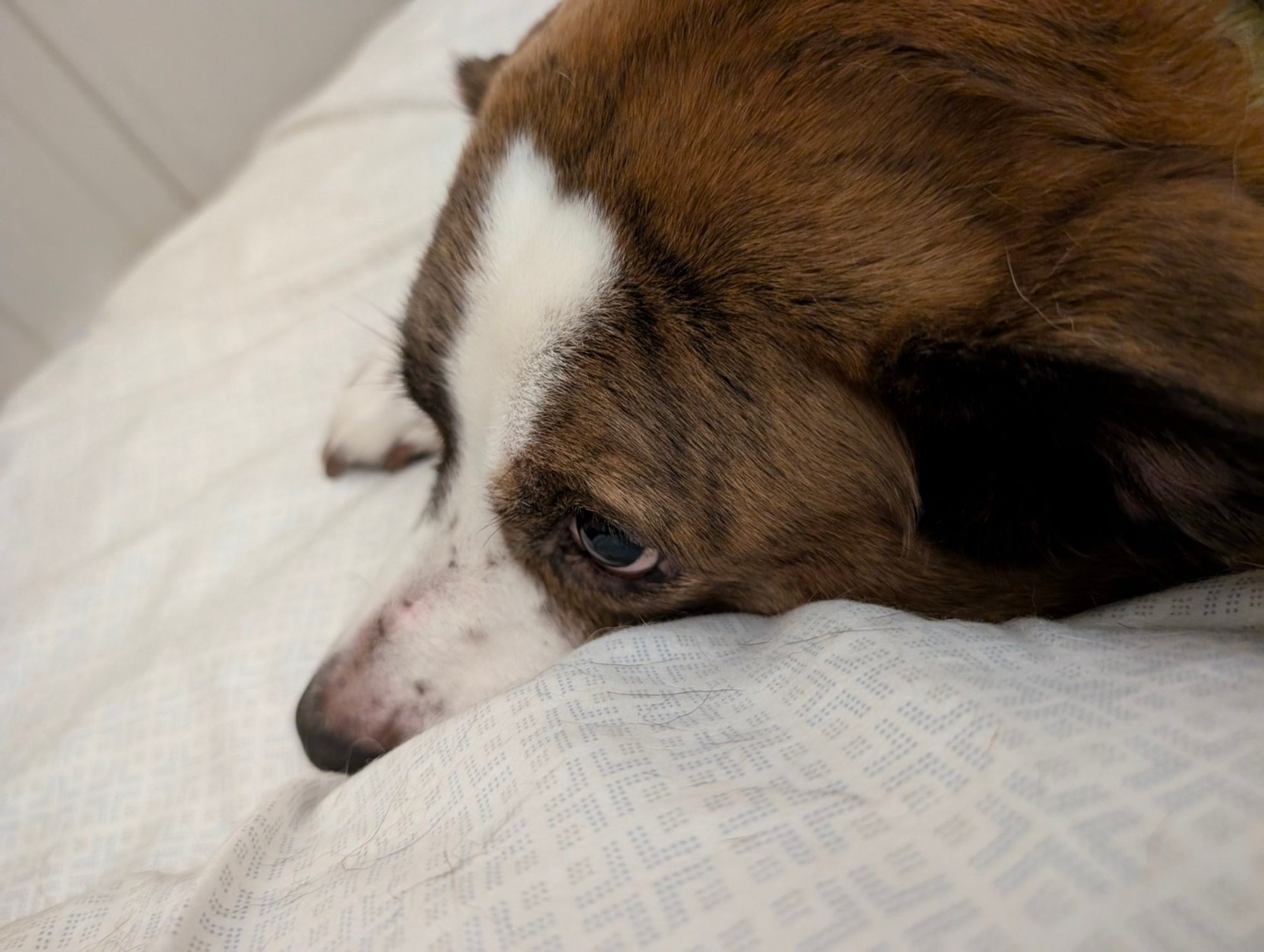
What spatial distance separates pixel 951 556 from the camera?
0.91 m

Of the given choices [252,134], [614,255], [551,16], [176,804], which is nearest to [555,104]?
[614,255]

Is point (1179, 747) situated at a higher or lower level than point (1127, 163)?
lower

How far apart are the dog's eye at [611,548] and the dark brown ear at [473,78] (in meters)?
0.78

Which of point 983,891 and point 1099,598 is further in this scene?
point 1099,598

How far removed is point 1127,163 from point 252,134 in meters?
2.49

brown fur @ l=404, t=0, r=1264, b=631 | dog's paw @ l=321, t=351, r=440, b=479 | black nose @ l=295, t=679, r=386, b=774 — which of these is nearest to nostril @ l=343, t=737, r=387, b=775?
black nose @ l=295, t=679, r=386, b=774

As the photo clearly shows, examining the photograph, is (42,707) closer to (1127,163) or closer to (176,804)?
(176,804)

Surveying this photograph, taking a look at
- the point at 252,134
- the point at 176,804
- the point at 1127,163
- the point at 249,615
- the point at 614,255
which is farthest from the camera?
the point at 252,134

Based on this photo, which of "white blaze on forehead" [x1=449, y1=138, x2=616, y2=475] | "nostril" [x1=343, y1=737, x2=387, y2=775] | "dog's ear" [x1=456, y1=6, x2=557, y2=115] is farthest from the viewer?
"dog's ear" [x1=456, y1=6, x2=557, y2=115]

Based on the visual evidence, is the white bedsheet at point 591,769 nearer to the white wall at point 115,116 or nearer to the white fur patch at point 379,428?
the white fur patch at point 379,428

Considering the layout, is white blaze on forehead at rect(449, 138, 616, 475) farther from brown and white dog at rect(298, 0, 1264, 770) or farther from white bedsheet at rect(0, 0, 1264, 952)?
white bedsheet at rect(0, 0, 1264, 952)

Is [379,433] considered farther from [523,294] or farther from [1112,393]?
[1112,393]

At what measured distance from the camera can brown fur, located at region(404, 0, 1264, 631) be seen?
68 cm

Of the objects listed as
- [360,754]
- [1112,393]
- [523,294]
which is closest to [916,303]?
[1112,393]
